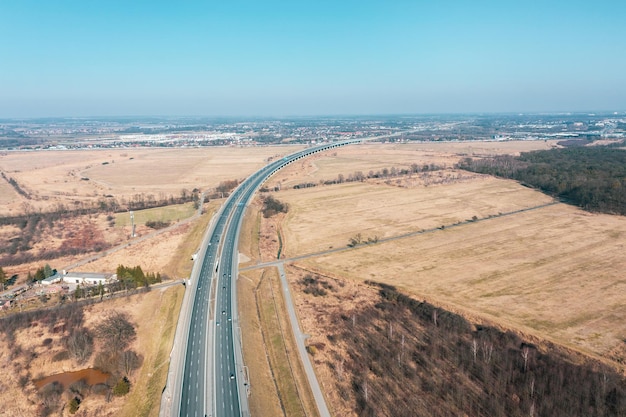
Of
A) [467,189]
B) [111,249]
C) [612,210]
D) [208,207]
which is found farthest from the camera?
[467,189]

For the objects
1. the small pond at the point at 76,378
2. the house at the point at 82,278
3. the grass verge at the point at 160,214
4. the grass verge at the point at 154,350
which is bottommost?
the small pond at the point at 76,378

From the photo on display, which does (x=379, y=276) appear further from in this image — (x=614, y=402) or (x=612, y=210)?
(x=612, y=210)

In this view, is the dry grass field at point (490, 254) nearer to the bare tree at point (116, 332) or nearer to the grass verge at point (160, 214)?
the bare tree at point (116, 332)

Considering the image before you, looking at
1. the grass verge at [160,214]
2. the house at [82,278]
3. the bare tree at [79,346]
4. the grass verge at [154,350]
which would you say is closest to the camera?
the grass verge at [154,350]

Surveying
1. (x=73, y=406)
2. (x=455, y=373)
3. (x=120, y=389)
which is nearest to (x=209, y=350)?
(x=120, y=389)

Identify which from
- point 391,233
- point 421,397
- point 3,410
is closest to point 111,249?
point 3,410

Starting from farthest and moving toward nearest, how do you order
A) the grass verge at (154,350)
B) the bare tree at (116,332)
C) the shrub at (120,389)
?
the bare tree at (116,332) → the shrub at (120,389) → the grass verge at (154,350)

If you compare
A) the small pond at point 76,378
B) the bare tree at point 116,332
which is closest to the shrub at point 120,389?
the small pond at point 76,378

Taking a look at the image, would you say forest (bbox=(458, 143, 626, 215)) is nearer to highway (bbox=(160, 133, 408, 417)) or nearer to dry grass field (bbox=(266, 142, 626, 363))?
dry grass field (bbox=(266, 142, 626, 363))
